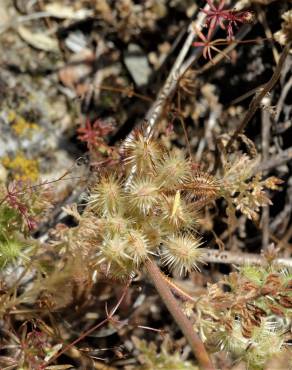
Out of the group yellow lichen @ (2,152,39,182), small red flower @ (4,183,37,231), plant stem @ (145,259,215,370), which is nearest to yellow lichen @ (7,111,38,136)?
yellow lichen @ (2,152,39,182)

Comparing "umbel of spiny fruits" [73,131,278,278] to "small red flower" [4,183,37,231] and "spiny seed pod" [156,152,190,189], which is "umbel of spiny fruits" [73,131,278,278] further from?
"small red flower" [4,183,37,231]

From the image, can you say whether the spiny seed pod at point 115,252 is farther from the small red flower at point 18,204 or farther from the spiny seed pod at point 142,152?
the small red flower at point 18,204

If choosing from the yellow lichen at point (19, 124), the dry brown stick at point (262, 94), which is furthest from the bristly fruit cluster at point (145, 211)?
the yellow lichen at point (19, 124)

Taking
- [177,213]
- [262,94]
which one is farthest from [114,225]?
[262,94]

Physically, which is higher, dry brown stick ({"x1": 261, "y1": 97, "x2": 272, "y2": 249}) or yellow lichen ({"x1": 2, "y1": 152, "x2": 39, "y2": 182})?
yellow lichen ({"x1": 2, "y1": 152, "x2": 39, "y2": 182})

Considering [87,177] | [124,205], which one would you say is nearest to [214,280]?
[87,177]

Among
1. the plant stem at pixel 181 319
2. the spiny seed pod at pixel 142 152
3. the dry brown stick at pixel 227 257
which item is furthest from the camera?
the dry brown stick at pixel 227 257

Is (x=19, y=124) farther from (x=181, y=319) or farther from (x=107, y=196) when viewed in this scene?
(x=181, y=319)
